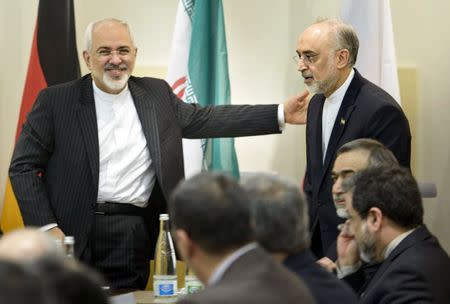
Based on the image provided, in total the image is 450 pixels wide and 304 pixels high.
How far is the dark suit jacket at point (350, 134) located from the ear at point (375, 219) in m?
1.30

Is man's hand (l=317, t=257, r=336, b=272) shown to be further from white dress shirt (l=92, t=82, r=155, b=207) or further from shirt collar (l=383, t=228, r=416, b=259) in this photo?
white dress shirt (l=92, t=82, r=155, b=207)

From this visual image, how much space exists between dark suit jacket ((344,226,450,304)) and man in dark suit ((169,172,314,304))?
0.97 metres

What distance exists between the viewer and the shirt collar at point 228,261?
209 cm

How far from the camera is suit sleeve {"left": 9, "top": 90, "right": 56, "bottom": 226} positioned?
4645mm

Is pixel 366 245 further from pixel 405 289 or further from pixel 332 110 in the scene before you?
pixel 332 110

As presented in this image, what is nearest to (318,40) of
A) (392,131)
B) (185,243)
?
(392,131)

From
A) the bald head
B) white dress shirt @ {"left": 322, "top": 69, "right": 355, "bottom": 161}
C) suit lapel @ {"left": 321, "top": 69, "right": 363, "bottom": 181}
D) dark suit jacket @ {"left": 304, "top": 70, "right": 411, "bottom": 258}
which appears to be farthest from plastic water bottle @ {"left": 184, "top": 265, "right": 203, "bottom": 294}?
the bald head

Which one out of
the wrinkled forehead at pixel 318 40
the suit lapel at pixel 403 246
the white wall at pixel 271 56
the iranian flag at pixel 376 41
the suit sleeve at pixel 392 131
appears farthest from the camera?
the white wall at pixel 271 56

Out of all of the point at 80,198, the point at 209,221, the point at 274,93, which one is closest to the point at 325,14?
the point at 274,93

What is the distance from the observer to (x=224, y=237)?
2.08 metres

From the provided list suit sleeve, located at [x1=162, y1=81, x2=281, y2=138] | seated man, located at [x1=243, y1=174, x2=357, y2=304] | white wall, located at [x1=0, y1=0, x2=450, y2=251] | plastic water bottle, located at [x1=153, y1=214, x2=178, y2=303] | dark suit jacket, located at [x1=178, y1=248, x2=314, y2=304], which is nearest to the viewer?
dark suit jacket, located at [x1=178, y1=248, x2=314, y2=304]

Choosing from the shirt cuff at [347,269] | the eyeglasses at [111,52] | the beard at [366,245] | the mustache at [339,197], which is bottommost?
the shirt cuff at [347,269]

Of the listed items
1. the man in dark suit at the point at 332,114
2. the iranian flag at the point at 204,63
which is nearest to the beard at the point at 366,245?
the man in dark suit at the point at 332,114

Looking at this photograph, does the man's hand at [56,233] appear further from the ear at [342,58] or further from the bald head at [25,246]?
the bald head at [25,246]
